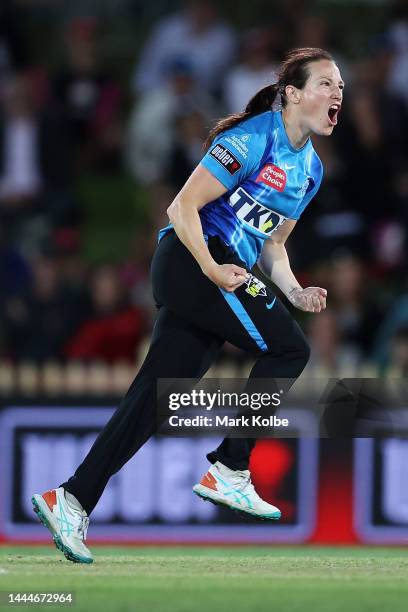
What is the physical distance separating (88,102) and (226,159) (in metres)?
7.16

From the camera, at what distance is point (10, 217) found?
39.4 ft

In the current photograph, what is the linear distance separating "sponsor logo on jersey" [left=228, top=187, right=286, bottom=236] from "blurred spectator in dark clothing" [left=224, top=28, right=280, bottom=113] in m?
5.77

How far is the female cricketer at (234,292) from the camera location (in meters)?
5.67

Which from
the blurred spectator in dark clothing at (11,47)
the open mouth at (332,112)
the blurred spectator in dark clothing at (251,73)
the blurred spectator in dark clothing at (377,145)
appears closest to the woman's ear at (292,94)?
the open mouth at (332,112)

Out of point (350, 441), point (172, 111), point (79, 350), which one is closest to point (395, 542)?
point (350, 441)

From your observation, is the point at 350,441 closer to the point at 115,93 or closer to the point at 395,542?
the point at 395,542

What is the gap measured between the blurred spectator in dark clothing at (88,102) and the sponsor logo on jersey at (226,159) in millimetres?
6858

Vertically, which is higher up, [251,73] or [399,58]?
[399,58]

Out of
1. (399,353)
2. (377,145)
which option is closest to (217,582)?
(399,353)

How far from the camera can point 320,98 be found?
226 inches

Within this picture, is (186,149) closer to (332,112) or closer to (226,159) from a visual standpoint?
(332,112)

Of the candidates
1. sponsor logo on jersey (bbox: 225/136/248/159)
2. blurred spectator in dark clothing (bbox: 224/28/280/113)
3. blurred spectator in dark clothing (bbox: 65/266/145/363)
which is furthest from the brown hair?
blurred spectator in dark clothing (bbox: 224/28/280/113)

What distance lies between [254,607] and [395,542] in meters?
3.66

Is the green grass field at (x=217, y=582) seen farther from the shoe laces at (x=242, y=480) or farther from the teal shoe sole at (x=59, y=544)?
the shoe laces at (x=242, y=480)
